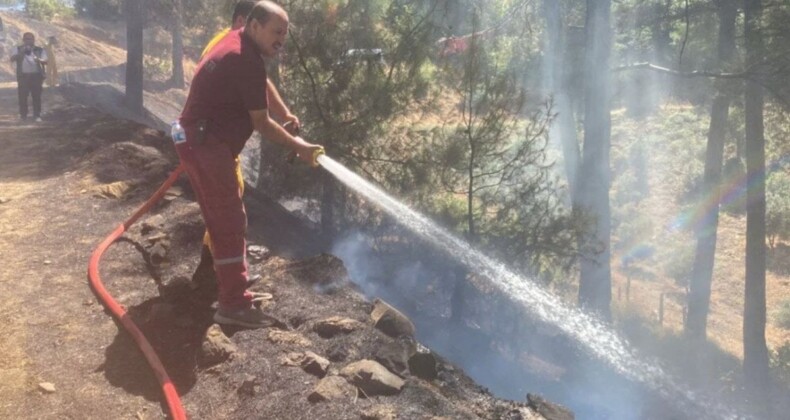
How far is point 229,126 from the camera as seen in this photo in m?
3.52

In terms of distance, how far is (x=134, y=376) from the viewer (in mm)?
3463

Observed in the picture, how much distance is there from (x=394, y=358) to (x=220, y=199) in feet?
4.18

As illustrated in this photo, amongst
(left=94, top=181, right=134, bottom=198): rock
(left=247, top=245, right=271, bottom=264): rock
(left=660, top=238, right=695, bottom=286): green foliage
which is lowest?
(left=660, top=238, right=695, bottom=286): green foliage

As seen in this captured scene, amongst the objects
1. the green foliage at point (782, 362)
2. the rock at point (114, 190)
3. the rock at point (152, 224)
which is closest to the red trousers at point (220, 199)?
the rock at point (152, 224)

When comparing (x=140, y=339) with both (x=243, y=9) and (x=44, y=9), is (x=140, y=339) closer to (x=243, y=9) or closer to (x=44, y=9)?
(x=243, y=9)

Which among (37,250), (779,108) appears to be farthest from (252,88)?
(779,108)

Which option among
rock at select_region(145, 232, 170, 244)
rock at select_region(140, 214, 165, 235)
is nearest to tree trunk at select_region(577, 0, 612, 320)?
rock at select_region(140, 214, 165, 235)

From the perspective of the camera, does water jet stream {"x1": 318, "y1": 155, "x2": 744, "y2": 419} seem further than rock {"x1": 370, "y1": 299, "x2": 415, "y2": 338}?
Yes

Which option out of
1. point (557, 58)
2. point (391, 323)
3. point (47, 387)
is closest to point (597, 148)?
point (557, 58)

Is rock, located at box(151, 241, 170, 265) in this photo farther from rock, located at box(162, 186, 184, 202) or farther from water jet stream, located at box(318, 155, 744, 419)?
water jet stream, located at box(318, 155, 744, 419)

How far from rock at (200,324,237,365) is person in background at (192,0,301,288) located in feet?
1.82

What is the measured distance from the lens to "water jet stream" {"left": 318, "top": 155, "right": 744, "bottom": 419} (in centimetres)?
781

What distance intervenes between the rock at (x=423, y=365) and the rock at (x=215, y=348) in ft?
3.27

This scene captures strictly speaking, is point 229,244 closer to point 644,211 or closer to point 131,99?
point 131,99
